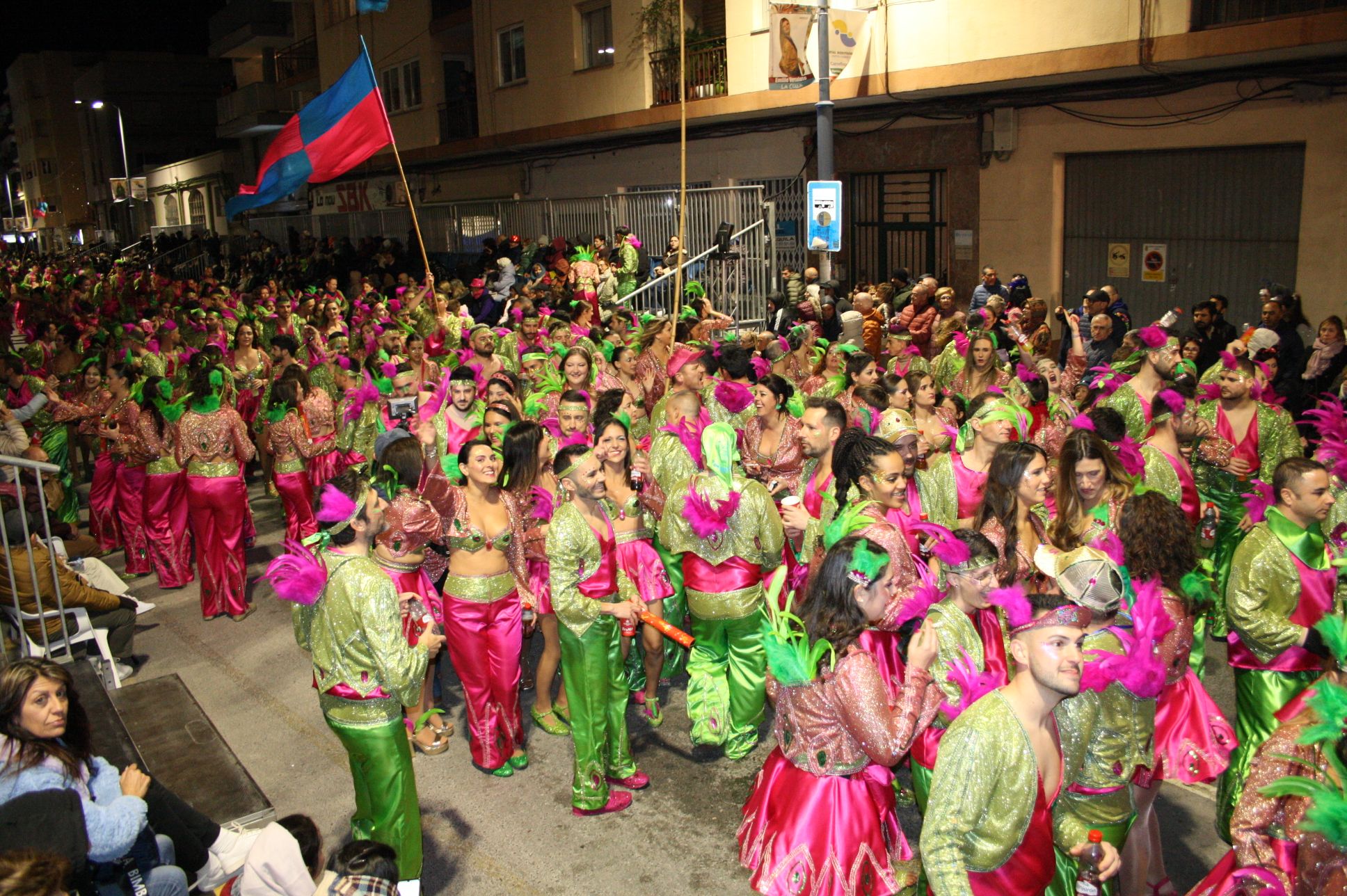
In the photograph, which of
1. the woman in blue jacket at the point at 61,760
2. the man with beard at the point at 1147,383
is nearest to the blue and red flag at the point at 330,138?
the man with beard at the point at 1147,383

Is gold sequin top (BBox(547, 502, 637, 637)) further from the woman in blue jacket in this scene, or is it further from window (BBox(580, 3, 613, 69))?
window (BBox(580, 3, 613, 69))

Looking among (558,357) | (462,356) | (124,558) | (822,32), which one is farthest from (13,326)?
(822,32)

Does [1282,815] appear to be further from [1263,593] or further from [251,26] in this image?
[251,26]

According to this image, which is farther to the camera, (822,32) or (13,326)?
(13,326)

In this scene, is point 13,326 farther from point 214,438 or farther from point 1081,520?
point 1081,520

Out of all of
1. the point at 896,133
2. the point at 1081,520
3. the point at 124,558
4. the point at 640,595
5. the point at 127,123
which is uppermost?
the point at 127,123

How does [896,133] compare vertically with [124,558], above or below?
above

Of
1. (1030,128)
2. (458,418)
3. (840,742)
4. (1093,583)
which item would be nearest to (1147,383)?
(1093,583)

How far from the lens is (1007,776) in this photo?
118 inches

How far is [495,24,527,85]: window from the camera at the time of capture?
2258cm

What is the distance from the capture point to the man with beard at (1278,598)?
4254mm

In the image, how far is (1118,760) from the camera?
3.64m

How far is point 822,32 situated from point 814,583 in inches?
371

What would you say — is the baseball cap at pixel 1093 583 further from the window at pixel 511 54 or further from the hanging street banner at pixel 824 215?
the window at pixel 511 54
